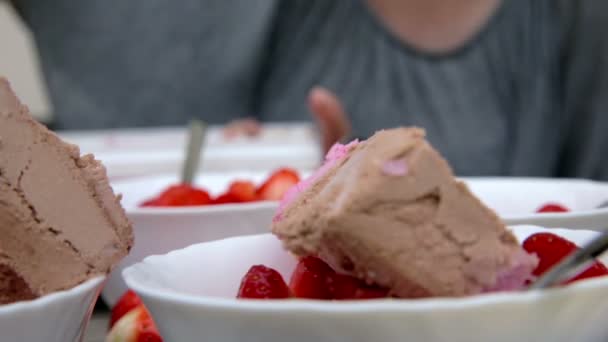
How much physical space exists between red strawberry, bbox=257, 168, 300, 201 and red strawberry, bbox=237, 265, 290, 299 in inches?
14.8

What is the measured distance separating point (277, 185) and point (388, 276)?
473 mm

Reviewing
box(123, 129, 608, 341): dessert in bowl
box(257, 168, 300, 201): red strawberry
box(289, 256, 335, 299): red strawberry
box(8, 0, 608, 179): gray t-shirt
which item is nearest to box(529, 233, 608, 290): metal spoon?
box(123, 129, 608, 341): dessert in bowl

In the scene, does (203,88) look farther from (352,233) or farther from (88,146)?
(352,233)

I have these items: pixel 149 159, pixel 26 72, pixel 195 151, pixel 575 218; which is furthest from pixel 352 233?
pixel 26 72

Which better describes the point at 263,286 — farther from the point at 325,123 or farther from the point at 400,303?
the point at 325,123

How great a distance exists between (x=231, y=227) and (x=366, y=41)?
5.04 ft

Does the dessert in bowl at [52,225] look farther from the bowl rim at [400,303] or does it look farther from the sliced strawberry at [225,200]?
the sliced strawberry at [225,200]

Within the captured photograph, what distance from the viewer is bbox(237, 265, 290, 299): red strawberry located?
478mm

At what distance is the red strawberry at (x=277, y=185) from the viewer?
0.89 m

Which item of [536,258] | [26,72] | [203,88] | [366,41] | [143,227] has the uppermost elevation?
[536,258]

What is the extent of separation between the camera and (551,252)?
48 centimetres

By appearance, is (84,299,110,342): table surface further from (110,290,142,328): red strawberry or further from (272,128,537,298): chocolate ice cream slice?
(272,128,537,298): chocolate ice cream slice

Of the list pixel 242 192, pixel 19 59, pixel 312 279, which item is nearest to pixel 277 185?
pixel 242 192

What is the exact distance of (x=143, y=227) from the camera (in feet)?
2.46
